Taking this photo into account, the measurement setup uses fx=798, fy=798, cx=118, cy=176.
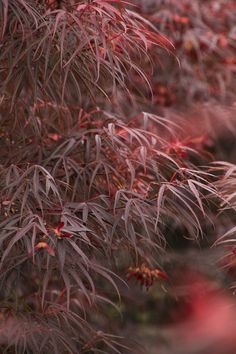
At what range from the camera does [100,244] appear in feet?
5.96

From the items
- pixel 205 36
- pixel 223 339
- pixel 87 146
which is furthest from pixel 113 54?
pixel 205 36

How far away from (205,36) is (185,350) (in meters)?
1.22

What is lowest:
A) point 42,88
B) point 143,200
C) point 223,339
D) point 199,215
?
point 223,339

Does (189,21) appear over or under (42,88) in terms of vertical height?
under

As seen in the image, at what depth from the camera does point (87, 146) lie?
199 centimetres

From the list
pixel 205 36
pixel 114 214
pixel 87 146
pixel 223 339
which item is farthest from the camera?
pixel 205 36

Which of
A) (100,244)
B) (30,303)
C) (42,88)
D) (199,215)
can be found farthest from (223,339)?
(42,88)

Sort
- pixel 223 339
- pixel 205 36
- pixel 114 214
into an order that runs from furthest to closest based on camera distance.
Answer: pixel 205 36, pixel 223 339, pixel 114 214

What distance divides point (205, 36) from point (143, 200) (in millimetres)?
1444

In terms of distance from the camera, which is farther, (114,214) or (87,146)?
(87,146)

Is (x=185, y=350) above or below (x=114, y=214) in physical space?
below

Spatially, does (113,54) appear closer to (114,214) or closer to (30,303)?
(114,214)

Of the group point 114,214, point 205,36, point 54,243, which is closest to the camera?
point 54,243

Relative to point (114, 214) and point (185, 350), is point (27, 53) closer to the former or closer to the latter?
point (114, 214)
